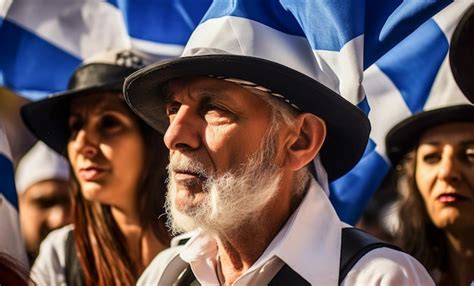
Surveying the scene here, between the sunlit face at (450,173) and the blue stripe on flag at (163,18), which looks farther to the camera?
the blue stripe on flag at (163,18)

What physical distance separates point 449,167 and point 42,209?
2.72 m

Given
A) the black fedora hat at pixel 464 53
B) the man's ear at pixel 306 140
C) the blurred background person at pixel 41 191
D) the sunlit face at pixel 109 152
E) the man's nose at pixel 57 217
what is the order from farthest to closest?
the blurred background person at pixel 41 191 < the man's nose at pixel 57 217 < the sunlit face at pixel 109 152 < the black fedora hat at pixel 464 53 < the man's ear at pixel 306 140

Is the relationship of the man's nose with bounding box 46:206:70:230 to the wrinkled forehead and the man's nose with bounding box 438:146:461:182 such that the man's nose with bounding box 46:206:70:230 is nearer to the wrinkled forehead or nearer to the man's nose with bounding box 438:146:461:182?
the man's nose with bounding box 438:146:461:182

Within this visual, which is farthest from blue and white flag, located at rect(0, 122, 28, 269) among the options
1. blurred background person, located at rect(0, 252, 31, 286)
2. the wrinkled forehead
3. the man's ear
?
the man's ear

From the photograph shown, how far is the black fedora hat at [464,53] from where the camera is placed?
4.15 metres

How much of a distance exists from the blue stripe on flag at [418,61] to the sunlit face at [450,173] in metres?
0.17

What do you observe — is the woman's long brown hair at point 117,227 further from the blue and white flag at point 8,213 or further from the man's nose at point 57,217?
the man's nose at point 57,217

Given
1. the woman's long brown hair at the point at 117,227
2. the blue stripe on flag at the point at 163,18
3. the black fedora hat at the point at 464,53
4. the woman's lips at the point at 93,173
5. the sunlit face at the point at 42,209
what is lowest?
the sunlit face at the point at 42,209

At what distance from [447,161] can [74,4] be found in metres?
2.29

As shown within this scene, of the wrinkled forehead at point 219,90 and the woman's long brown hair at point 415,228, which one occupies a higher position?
the wrinkled forehead at point 219,90

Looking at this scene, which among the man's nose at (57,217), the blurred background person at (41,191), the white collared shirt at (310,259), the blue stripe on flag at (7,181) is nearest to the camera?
the white collared shirt at (310,259)

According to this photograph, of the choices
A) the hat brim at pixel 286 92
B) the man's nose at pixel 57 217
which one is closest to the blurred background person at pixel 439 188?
the hat brim at pixel 286 92

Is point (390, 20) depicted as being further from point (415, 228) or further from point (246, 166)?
point (415, 228)

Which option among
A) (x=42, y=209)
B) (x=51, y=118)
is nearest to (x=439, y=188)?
(x=51, y=118)
